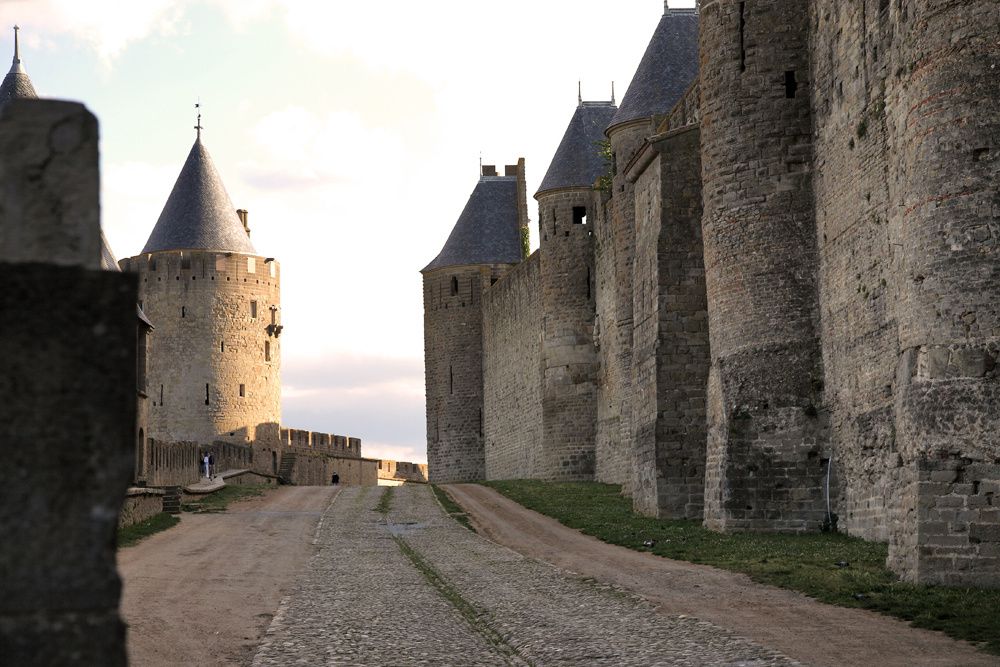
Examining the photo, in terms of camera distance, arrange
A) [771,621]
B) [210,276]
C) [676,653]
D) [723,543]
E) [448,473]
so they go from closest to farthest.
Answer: [676,653] < [771,621] < [723,543] < [448,473] < [210,276]

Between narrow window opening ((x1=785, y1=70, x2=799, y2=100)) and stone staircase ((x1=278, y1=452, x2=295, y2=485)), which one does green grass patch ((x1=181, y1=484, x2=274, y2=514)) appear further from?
stone staircase ((x1=278, y1=452, x2=295, y2=485))

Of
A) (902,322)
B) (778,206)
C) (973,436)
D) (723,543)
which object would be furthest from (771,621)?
(778,206)

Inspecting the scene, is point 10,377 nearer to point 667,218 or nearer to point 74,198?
point 74,198

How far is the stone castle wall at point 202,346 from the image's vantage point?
48.5m

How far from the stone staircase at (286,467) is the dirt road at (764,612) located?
3225 centimetres

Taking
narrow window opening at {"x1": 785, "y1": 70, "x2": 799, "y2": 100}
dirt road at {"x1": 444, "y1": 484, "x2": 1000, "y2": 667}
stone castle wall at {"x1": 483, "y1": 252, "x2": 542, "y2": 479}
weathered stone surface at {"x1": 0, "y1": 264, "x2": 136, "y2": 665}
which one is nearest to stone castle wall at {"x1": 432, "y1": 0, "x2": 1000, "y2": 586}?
narrow window opening at {"x1": 785, "y1": 70, "x2": 799, "y2": 100}

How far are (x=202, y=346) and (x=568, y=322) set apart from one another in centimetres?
1854

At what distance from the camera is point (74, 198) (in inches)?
133

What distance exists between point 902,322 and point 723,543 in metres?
4.31

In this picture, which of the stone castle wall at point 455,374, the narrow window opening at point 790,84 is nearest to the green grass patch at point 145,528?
the narrow window opening at point 790,84

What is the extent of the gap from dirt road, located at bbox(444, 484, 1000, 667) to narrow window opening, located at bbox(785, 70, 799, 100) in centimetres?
611

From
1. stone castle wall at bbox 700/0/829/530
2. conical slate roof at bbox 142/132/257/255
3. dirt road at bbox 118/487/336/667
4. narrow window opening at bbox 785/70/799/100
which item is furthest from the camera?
conical slate roof at bbox 142/132/257/255

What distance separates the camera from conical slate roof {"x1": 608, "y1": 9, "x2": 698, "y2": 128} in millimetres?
27688

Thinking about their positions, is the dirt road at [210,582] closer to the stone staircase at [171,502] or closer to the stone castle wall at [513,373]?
the stone staircase at [171,502]
